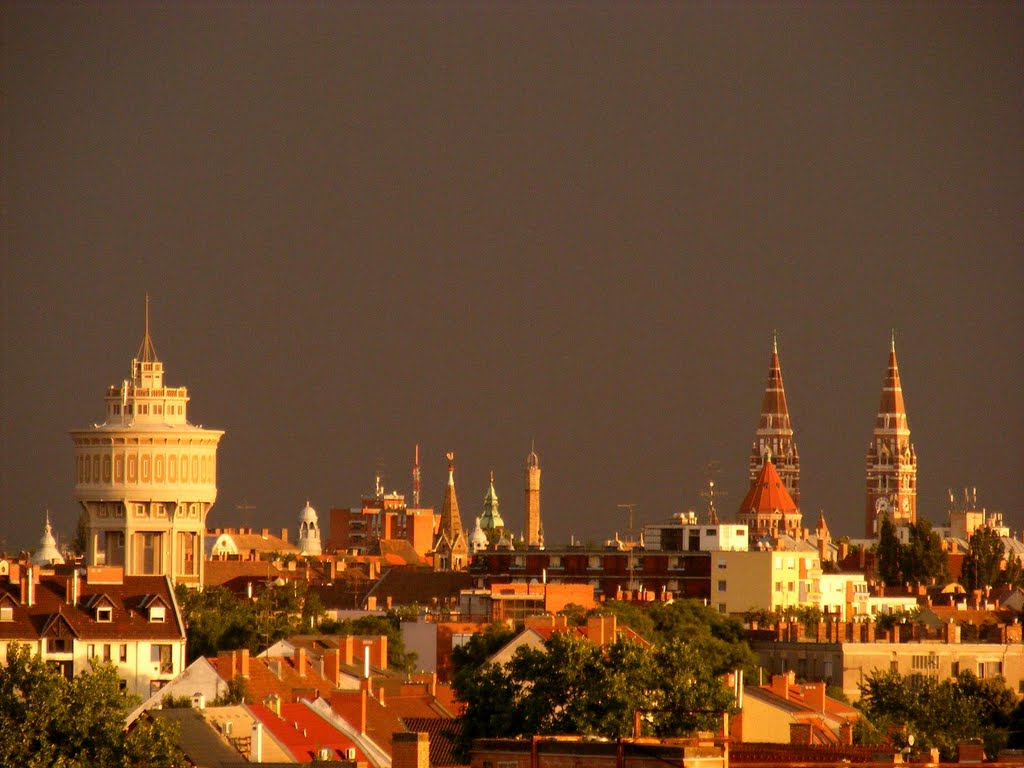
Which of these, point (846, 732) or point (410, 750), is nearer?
point (410, 750)

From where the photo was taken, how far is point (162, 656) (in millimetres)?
79125

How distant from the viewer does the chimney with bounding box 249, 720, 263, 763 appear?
164ft

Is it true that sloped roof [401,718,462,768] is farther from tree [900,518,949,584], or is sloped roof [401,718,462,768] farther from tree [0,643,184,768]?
tree [900,518,949,584]

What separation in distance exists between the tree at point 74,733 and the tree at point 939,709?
729 inches

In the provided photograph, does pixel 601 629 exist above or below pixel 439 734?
above

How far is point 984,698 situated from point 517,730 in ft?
116

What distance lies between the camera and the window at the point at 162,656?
78812 millimetres

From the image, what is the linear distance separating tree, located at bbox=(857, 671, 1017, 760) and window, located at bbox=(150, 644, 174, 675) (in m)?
18.6

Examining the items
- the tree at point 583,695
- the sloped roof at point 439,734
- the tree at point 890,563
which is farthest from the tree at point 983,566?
the tree at point 583,695

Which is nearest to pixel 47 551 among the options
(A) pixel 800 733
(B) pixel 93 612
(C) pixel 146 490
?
(C) pixel 146 490

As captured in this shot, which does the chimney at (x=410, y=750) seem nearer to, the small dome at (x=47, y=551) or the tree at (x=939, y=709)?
the tree at (x=939, y=709)

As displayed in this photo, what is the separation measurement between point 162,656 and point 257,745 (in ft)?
96.8

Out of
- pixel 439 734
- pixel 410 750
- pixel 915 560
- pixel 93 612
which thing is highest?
pixel 915 560

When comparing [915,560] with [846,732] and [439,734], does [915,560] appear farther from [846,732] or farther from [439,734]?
[439,734]
